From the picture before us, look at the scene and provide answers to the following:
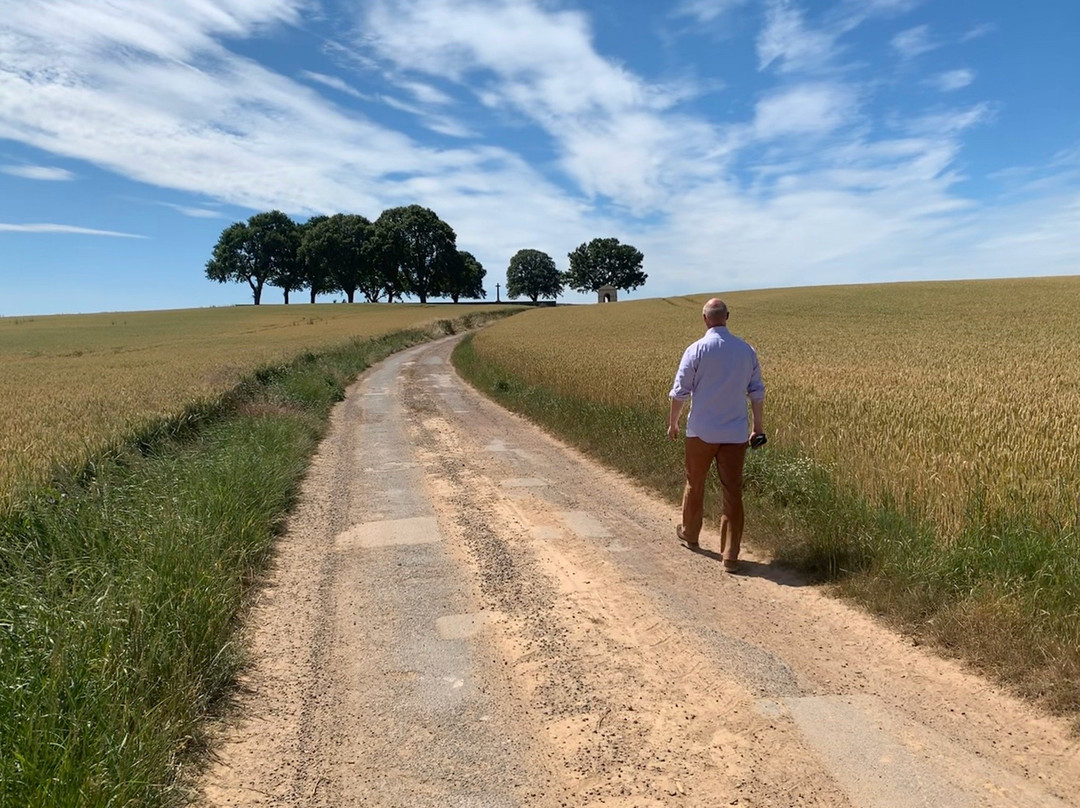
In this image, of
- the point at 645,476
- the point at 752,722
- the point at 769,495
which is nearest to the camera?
the point at 752,722

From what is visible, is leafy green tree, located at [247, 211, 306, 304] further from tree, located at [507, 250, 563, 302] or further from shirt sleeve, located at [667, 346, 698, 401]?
shirt sleeve, located at [667, 346, 698, 401]

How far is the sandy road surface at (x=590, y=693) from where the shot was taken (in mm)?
2867

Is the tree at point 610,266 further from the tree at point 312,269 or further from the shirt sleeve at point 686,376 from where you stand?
the shirt sleeve at point 686,376

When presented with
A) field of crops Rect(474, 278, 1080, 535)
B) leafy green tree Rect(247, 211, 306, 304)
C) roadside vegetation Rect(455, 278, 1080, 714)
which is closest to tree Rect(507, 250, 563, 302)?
leafy green tree Rect(247, 211, 306, 304)

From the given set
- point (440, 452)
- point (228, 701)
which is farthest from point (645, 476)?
point (228, 701)

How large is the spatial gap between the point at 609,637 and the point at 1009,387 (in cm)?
729

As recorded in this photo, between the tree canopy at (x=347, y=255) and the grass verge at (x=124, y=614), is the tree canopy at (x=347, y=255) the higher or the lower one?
the higher one

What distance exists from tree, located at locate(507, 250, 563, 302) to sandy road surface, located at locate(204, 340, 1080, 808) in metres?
117

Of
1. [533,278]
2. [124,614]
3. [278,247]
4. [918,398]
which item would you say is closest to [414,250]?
[278,247]

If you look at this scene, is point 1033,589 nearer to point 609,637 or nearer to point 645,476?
point 609,637

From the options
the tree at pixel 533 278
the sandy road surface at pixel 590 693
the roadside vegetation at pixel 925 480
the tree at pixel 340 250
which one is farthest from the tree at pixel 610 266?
the sandy road surface at pixel 590 693

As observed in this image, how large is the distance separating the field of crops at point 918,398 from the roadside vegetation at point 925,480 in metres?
0.02

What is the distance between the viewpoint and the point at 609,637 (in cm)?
423

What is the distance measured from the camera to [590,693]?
141 inches
